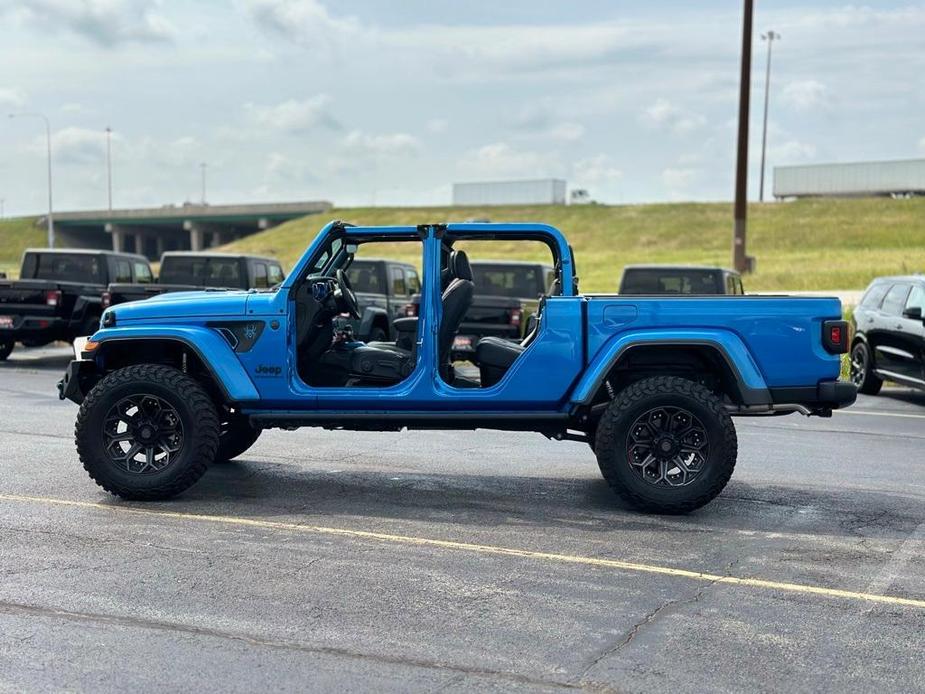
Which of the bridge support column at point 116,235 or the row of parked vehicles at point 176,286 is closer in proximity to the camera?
the row of parked vehicles at point 176,286

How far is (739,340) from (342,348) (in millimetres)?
2719

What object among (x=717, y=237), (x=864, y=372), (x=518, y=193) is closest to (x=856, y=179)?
(x=717, y=237)

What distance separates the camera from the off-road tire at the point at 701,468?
731 centimetres

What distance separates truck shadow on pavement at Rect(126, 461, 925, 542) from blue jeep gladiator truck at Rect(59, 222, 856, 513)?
0.94 ft

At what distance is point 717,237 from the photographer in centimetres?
7725

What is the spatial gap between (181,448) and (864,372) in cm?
1067

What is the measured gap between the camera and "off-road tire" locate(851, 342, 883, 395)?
1541 centimetres

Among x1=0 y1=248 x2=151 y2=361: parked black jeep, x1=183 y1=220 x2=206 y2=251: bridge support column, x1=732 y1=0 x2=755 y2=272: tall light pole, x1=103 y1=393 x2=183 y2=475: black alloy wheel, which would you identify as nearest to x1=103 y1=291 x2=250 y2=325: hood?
x1=103 y1=393 x2=183 y2=475: black alloy wheel

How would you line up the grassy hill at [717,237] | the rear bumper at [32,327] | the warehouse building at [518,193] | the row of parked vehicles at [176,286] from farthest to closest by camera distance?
1. the warehouse building at [518,193]
2. the grassy hill at [717,237]
3. the rear bumper at [32,327]
4. the row of parked vehicles at [176,286]

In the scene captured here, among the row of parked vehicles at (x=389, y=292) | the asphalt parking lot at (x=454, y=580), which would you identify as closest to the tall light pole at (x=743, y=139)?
the row of parked vehicles at (x=389, y=292)

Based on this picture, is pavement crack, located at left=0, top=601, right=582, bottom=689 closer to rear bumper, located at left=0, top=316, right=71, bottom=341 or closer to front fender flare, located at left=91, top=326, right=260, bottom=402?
front fender flare, located at left=91, top=326, right=260, bottom=402

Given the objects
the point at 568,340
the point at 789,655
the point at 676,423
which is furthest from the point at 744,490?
the point at 789,655

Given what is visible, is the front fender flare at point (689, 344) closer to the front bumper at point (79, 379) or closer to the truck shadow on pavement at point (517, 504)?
the truck shadow on pavement at point (517, 504)

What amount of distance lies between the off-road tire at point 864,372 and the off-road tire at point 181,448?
10.4 m
